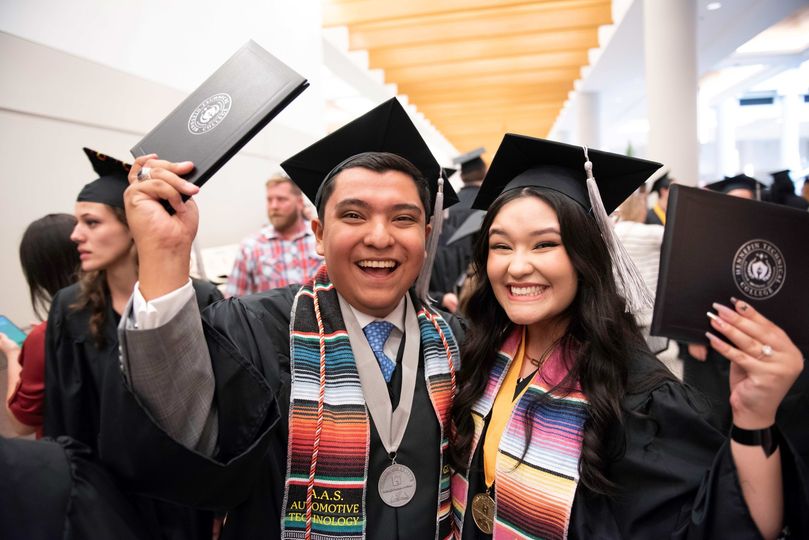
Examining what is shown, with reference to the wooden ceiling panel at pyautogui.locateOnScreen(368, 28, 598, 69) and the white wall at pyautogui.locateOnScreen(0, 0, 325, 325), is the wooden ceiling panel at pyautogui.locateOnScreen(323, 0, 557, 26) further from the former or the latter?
the white wall at pyautogui.locateOnScreen(0, 0, 325, 325)

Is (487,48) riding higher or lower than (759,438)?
higher

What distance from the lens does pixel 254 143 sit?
6.16 meters

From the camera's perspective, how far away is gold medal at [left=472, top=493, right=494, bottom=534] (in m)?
1.49

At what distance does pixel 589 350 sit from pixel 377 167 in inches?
33.4

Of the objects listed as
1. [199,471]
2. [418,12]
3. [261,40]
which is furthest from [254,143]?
[199,471]

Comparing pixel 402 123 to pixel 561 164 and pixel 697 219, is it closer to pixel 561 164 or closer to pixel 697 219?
pixel 561 164

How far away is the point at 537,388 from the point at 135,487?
107 cm

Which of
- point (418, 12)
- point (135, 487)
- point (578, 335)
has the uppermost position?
point (418, 12)

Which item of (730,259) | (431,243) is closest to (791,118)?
(431,243)

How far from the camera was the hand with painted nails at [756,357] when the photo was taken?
1.10m

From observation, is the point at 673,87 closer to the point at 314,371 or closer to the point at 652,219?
the point at 652,219

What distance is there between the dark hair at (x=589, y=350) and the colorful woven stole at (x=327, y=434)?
4.6 inches

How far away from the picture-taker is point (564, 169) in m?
1.71

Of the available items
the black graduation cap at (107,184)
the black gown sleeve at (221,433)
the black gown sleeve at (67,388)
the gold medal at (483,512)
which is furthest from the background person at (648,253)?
the black gown sleeve at (67,388)
